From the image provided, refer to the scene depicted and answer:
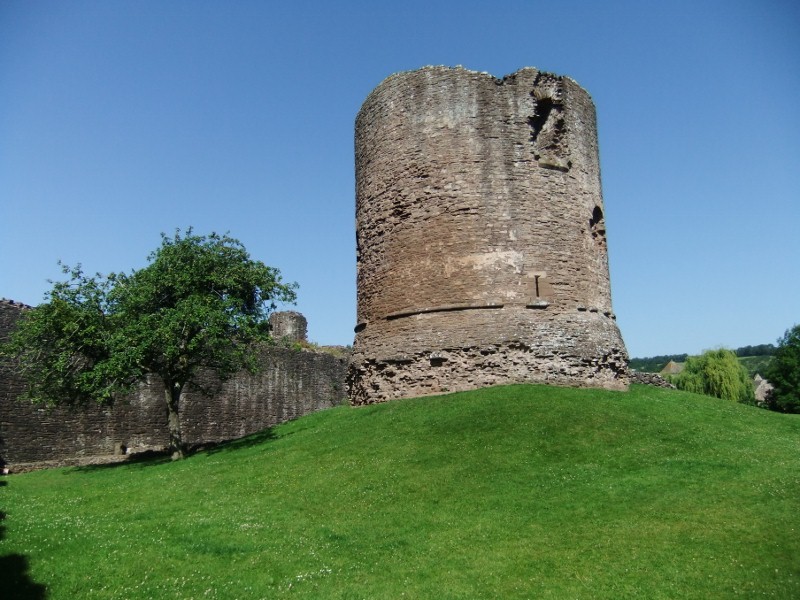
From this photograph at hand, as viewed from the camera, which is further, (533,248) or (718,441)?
(533,248)

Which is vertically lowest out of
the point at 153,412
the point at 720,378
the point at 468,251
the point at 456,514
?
the point at 456,514

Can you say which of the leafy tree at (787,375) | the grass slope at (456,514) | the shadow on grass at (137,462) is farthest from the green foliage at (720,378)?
the shadow on grass at (137,462)

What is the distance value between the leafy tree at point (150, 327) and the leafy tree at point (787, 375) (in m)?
35.5

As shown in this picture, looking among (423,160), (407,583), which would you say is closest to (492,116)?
(423,160)

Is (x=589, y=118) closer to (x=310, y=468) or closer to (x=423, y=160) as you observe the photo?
(x=423, y=160)

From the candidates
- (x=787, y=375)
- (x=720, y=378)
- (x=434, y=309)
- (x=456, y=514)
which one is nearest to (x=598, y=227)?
(x=434, y=309)

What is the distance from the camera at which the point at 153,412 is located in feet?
75.0

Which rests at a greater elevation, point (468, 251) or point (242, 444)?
point (468, 251)

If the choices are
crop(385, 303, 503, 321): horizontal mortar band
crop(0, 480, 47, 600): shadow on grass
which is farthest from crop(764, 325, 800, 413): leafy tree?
crop(0, 480, 47, 600): shadow on grass

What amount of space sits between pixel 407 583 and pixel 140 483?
24.7 ft

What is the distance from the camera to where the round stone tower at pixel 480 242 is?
17.2 m

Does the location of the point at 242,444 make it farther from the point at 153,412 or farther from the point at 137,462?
the point at 153,412

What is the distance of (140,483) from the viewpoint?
13.2 m

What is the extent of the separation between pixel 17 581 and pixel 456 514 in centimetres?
543
